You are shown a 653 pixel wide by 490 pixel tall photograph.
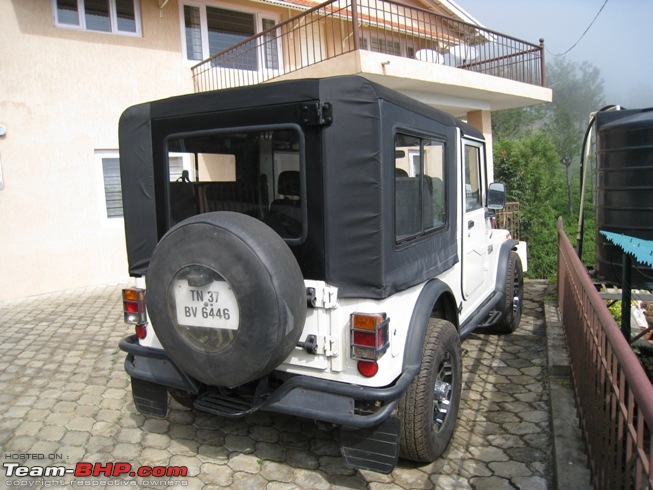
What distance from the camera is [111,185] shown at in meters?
9.02

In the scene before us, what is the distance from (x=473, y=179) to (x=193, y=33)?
7603 millimetres

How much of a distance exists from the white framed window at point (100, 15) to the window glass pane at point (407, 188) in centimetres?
774

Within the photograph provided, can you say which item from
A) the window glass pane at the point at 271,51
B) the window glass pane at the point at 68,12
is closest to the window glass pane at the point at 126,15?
the window glass pane at the point at 68,12

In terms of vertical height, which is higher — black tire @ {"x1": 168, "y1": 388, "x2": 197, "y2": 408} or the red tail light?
the red tail light

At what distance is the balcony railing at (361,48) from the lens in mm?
9961

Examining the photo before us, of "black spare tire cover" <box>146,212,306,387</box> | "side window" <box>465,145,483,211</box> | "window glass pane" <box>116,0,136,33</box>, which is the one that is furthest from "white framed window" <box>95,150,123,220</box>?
"black spare tire cover" <box>146,212,306,387</box>

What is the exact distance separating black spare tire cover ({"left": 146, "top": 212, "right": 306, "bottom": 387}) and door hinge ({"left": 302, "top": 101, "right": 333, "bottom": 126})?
23.3 inches

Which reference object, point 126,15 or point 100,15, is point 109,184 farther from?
point 126,15

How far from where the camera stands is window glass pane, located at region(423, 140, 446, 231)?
3328mm

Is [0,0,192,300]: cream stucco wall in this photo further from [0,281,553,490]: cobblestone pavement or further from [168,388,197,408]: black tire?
[168,388,197,408]: black tire

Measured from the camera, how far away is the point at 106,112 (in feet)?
29.0

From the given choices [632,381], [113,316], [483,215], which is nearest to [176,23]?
[113,316]

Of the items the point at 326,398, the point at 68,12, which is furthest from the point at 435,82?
the point at 326,398

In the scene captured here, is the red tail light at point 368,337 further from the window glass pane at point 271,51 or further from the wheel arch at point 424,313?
the window glass pane at point 271,51
